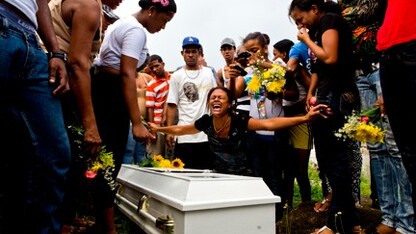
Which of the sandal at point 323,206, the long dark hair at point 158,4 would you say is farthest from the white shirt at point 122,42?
the sandal at point 323,206

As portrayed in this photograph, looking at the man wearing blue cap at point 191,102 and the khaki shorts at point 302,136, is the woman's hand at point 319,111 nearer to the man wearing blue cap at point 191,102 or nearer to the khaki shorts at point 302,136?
the khaki shorts at point 302,136

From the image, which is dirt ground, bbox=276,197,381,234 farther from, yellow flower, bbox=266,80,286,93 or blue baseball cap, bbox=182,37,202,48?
blue baseball cap, bbox=182,37,202,48

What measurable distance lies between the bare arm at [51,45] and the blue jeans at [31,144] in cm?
5

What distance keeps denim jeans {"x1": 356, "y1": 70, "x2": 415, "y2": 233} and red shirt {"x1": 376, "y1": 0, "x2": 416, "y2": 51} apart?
0.87 meters

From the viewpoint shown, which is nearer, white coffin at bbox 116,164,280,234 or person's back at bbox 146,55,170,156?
white coffin at bbox 116,164,280,234

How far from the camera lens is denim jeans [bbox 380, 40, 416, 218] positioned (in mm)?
1463

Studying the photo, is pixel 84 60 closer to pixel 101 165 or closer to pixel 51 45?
pixel 51 45

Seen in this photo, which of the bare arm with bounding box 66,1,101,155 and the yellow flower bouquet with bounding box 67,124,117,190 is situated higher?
the bare arm with bounding box 66,1,101,155

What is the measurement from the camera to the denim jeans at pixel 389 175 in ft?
7.24

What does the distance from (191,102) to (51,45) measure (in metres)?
2.65

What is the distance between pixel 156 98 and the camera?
16.2ft

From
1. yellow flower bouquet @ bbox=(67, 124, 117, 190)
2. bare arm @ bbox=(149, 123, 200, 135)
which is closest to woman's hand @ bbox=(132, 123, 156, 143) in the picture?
yellow flower bouquet @ bbox=(67, 124, 117, 190)

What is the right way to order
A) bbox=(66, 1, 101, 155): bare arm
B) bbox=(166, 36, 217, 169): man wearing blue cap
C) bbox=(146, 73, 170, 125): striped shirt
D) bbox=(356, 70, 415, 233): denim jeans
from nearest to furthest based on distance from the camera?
bbox=(66, 1, 101, 155): bare arm, bbox=(356, 70, 415, 233): denim jeans, bbox=(166, 36, 217, 169): man wearing blue cap, bbox=(146, 73, 170, 125): striped shirt

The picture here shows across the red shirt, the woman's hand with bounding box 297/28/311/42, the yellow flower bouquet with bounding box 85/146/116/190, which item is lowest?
the yellow flower bouquet with bounding box 85/146/116/190
